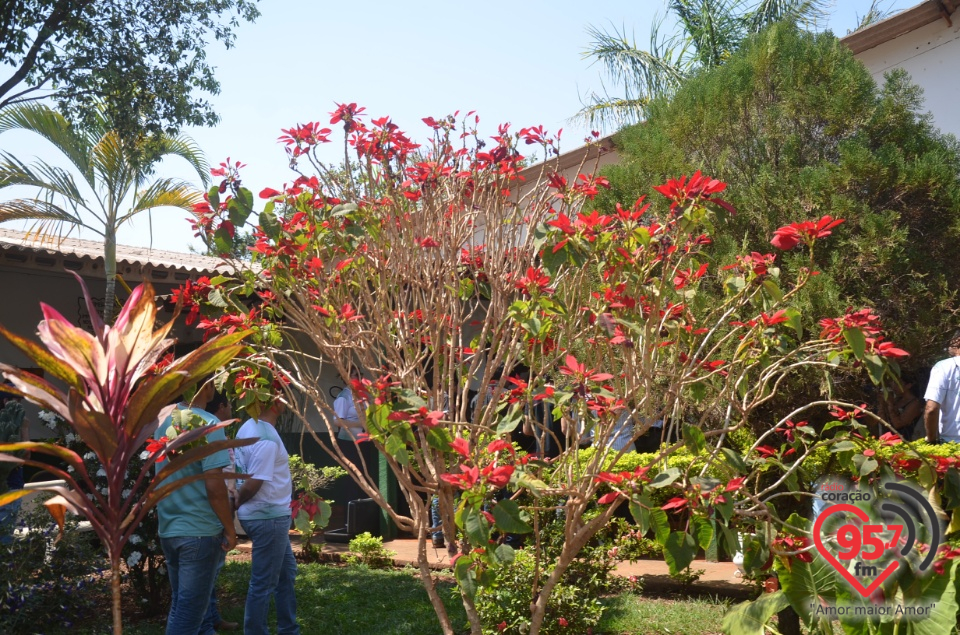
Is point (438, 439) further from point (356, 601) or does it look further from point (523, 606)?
point (356, 601)

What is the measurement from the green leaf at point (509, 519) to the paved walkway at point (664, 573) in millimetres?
3236

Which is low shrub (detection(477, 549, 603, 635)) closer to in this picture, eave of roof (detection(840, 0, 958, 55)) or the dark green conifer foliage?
the dark green conifer foliage

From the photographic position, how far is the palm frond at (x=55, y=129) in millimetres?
9930

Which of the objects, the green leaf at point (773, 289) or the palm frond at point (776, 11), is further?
the palm frond at point (776, 11)

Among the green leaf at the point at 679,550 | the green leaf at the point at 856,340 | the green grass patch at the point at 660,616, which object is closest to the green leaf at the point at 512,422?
the green leaf at the point at 679,550

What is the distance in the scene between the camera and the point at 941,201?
711 cm

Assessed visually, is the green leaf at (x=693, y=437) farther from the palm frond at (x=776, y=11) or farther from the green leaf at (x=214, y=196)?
the palm frond at (x=776, y=11)

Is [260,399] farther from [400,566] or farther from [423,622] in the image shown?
[400,566]

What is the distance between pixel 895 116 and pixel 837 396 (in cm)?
240

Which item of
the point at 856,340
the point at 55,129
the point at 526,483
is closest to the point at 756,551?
the point at 856,340

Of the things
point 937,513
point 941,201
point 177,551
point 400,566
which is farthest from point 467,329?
point 937,513

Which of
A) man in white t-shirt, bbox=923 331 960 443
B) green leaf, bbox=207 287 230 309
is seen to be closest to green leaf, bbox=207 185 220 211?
green leaf, bbox=207 287 230 309

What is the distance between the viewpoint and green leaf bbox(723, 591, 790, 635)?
13.6ft

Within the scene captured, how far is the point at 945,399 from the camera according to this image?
643cm
